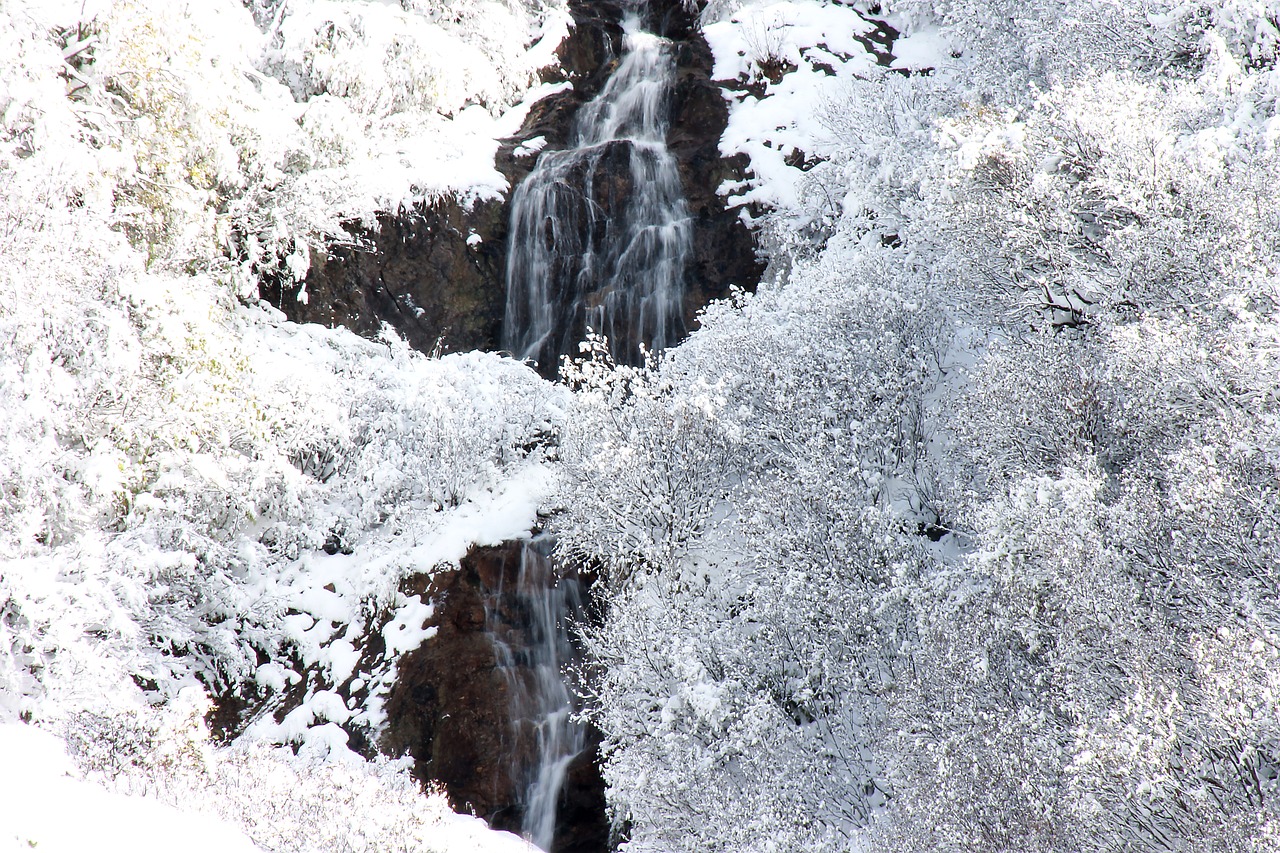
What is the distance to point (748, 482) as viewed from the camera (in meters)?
14.0

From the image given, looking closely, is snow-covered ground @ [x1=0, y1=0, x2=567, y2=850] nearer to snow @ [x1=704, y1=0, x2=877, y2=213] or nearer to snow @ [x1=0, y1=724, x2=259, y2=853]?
snow @ [x1=0, y1=724, x2=259, y2=853]

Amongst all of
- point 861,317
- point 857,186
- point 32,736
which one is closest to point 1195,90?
point 861,317

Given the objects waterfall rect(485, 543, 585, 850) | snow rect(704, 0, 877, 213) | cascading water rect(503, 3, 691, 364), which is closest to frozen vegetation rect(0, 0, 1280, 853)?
waterfall rect(485, 543, 585, 850)

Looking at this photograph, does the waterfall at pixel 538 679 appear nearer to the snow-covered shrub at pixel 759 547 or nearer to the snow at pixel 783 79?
the snow-covered shrub at pixel 759 547

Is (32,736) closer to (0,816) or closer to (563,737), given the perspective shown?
(0,816)

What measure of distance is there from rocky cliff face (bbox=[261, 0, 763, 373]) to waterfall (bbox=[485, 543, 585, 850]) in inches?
286

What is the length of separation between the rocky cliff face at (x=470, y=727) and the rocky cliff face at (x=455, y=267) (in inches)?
297

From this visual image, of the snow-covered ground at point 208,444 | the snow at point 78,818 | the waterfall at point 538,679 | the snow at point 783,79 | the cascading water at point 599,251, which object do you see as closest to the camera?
the snow at point 78,818

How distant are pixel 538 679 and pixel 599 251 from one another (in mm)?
12027

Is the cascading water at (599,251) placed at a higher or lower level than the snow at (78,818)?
higher

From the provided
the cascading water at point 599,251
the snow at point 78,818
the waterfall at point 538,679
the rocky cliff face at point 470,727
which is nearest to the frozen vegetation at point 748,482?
the snow at point 78,818

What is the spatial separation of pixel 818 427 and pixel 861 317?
241 centimetres

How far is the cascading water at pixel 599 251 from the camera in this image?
871 inches

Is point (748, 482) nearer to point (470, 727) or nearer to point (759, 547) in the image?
point (759, 547)
